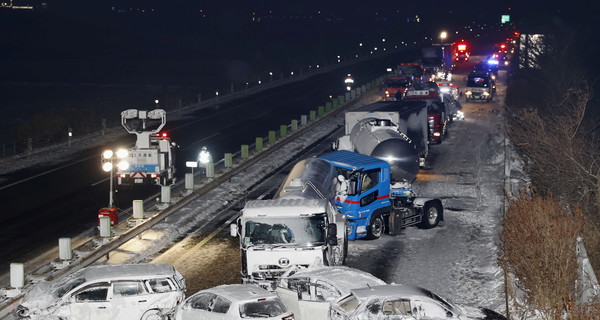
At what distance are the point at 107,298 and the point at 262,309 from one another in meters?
3.65

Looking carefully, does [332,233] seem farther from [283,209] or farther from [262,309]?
[262,309]

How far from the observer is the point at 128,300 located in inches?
698

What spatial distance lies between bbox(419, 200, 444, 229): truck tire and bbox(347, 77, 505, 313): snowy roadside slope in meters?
0.29

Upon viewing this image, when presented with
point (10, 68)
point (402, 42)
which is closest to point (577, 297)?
point (10, 68)

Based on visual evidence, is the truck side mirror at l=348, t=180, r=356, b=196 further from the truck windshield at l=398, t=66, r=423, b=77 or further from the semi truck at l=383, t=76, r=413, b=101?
the truck windshield at l=398, t=66, r=423, b=77

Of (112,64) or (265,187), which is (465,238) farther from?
(112,64)

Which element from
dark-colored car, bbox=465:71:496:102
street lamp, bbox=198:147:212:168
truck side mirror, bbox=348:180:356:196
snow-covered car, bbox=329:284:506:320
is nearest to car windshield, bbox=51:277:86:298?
snow-covered car, bbox=329:284:506:320

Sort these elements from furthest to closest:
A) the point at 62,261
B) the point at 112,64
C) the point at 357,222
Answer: the point at 112,64 < the point at 357,222 < the point at 62,261

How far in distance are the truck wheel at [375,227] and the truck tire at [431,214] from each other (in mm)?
1741

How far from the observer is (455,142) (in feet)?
157

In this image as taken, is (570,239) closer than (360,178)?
Yes

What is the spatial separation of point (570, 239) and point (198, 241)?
12533 millimetres

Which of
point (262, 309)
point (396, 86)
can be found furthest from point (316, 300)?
point (396, 86)

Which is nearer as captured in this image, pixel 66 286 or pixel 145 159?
pixel 66 286
